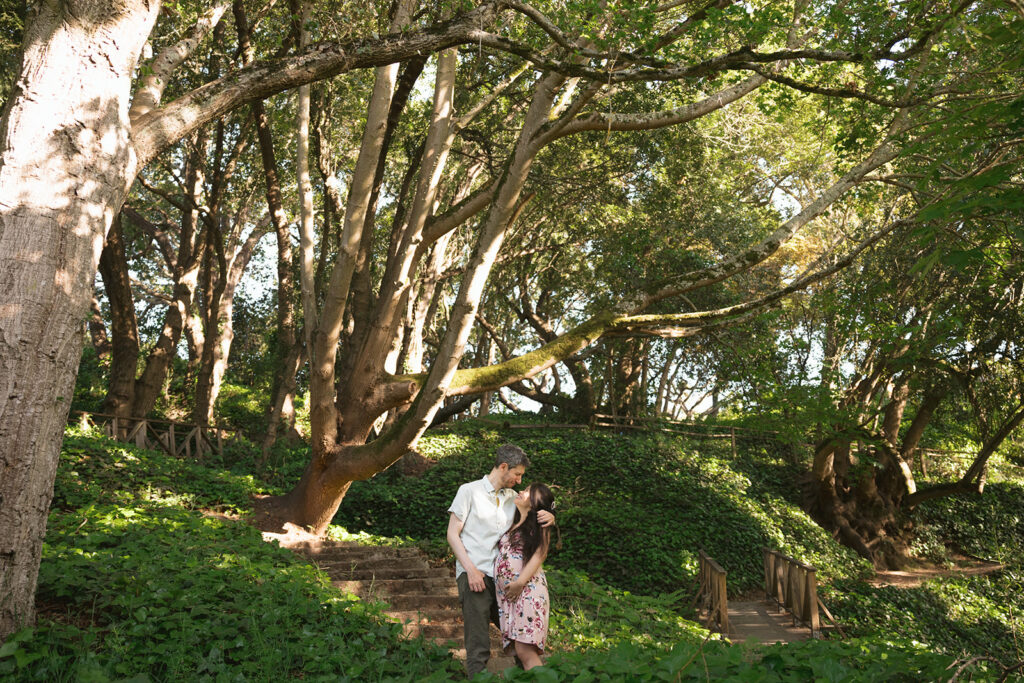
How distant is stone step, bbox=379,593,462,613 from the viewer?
7.38 metres

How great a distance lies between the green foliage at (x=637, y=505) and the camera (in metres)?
13.4

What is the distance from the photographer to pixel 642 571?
1298 cm

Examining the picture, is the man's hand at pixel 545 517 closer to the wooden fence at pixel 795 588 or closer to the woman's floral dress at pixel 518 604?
the woman's floral dress at pixel 518 604

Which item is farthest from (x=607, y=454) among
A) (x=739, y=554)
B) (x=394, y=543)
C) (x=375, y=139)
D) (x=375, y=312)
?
(x=375, y=139)

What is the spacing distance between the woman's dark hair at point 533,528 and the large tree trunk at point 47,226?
281cm

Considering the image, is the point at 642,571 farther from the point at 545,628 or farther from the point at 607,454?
the point at 545,628

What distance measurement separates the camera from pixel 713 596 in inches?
413

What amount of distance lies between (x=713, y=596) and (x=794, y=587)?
1.58 meters

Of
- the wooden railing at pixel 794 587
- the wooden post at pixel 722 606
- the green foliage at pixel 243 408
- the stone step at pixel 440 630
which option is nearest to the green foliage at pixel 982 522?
the wooden railing at pixel 794 587

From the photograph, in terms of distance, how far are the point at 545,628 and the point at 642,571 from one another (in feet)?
30.0

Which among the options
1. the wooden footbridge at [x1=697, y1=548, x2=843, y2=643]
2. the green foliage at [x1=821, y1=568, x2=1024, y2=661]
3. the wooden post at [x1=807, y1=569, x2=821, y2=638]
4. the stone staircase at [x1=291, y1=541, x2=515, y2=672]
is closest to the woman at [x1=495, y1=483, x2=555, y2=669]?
the stone staircase at [x1=291, y1=541, x2=515, y2=672]

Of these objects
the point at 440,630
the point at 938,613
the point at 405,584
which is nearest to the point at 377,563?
the point at 405,584

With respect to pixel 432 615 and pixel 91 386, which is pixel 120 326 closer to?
pixel 91 386

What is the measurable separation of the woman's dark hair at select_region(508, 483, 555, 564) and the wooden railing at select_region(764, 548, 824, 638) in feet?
23.3
